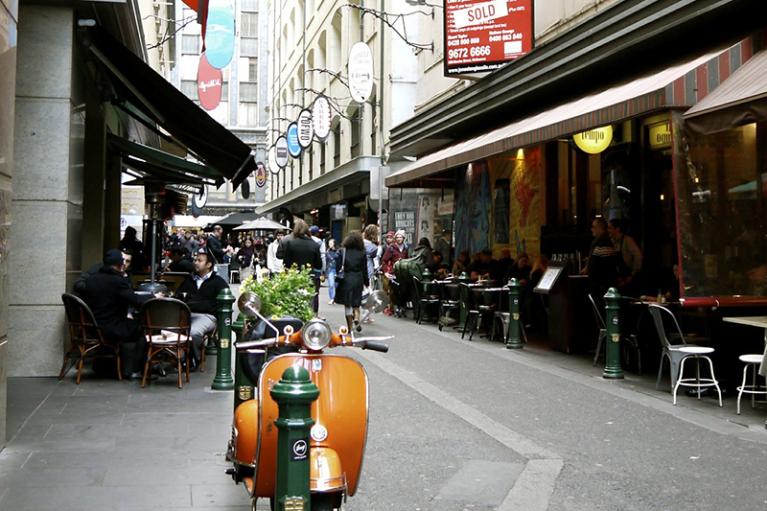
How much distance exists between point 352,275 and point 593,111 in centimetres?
587

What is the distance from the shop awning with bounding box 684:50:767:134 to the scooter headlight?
5974mm

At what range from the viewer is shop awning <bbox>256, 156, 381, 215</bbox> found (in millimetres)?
28616

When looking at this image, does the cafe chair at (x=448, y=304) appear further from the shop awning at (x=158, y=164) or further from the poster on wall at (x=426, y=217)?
the poster on wall at (x=426, y=217)

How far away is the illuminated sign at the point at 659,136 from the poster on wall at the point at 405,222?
11317 mm

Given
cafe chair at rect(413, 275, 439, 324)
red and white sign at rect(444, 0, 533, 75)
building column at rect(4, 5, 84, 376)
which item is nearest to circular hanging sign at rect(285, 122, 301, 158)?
cafe chair at rect(413, 275, 439, 324)

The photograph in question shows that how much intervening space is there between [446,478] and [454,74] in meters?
11.6

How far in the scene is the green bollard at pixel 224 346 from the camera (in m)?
9.31

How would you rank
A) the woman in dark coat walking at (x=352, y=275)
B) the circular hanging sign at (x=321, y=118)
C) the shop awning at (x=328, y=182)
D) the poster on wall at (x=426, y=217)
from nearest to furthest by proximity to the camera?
the woman in dark coat walking at (x=352, y=275) → the poster on wall at (x=426, y=217) → the circular hanging sign at (x=321, y=118) → the shop awning at (x=328, y=182)

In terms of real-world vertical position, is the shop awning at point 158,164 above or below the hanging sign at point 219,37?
below

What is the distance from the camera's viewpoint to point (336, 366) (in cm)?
455

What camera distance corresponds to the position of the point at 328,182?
3394cm

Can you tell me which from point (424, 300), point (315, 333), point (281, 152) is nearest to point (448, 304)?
point (424, 300)

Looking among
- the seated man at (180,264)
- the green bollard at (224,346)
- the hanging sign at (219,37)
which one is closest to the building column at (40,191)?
the green bollard at (224,346)

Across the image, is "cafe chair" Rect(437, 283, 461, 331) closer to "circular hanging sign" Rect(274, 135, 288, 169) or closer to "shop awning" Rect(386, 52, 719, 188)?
"shop awning" Rect(386, 52, 719, 188)
